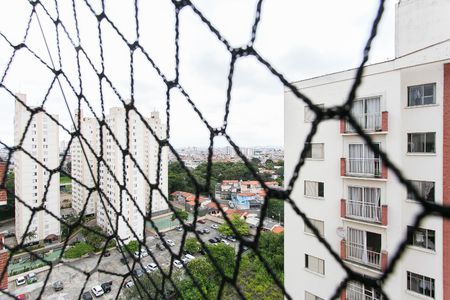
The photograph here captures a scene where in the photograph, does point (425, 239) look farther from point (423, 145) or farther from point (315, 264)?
point (315, 264)

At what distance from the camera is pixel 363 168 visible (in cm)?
192

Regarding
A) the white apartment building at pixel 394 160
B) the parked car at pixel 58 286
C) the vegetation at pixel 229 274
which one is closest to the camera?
the white apartment building at pixel 394 160

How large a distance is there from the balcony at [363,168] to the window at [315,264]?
0.78 meters

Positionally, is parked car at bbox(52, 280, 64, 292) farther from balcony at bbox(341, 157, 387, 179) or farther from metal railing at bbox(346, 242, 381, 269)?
balcony at bbox(341, 157, 387, 179)

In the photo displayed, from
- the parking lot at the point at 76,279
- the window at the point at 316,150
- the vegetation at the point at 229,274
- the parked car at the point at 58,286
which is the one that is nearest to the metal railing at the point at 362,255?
the window at the point at 316,150

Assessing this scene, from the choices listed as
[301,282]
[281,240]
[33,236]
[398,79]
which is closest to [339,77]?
[398,79]

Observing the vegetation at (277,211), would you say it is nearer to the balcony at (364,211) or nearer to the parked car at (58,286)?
the parked car at (58,286)

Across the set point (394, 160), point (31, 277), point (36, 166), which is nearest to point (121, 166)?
point (36, 166)

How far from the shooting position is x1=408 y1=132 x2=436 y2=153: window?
1.76 metres

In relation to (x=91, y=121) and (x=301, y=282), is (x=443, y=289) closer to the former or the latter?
(x=301, y=282)

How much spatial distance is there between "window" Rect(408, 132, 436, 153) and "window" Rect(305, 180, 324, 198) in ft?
2.23

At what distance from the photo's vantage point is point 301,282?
7.57 ft

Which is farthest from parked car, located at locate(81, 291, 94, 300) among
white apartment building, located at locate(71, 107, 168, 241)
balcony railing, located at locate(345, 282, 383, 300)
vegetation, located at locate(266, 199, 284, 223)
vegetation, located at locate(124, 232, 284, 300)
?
vegetation, located at locate(266, 199, 284, 223)

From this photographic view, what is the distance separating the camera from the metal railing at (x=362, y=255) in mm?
1914
